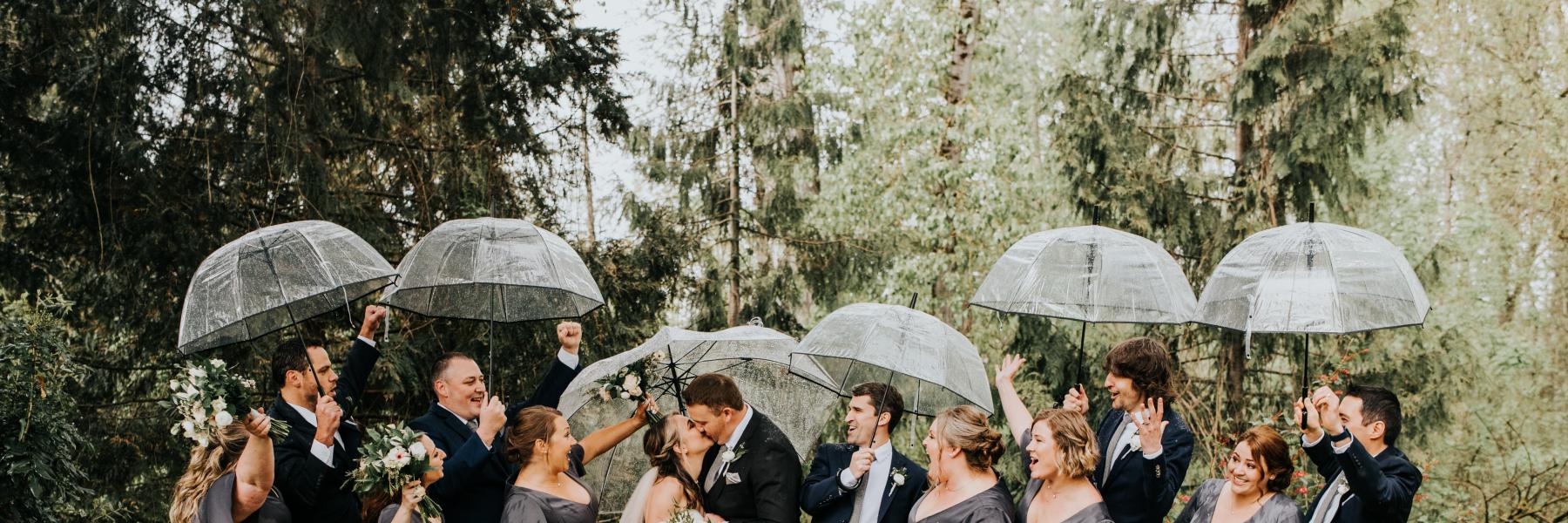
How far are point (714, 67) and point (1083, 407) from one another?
7524mm

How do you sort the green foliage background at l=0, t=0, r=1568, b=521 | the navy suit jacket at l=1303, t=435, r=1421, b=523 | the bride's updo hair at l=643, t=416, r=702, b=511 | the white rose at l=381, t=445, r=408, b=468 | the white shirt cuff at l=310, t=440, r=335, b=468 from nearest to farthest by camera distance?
the white rose at l=381, t=445, r=408, b=468 < the navy suit jacket at l=1303, t=435, r=1421, b=523 < the white shirt cuff at l=310, t=440, r=335, b=468 < the bride's updo hair at l=643, t=416, r=702, b=511 < the green foliage background at l=0, t=0, r=1568, b=521

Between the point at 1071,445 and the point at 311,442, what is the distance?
2.88 metres

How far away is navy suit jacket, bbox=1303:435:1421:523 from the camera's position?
13.3ft

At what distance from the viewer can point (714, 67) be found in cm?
1184

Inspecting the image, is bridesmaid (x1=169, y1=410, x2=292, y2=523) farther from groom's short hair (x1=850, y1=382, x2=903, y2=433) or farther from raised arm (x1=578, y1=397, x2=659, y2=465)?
groom's short hair (x1=850, y1=382, x2=903, y2=433)

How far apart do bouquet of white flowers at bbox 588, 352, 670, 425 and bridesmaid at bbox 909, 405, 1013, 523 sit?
118 centimetres

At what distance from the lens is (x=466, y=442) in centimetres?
458

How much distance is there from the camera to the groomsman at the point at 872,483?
490 cm

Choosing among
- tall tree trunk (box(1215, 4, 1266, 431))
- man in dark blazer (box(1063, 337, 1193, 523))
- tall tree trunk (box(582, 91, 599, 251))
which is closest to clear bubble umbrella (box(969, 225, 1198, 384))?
man in dark blazer (box(1063, 337, 1193, 523))

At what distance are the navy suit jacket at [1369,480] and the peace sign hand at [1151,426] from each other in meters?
0.51

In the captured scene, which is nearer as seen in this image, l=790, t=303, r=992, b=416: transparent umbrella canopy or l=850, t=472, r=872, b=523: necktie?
l=790, t=303, r=992, b=416: transparent umbrella canopy

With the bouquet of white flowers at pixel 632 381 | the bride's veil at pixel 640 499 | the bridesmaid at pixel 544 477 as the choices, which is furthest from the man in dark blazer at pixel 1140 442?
the bridesmaid at pixel 544 477

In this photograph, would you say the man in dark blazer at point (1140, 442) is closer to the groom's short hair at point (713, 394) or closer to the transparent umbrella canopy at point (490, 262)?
the groom's short hair at point (713, 394)

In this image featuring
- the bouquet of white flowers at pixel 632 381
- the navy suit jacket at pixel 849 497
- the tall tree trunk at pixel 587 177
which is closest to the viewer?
the navy suit jacket at pixel 849 497
